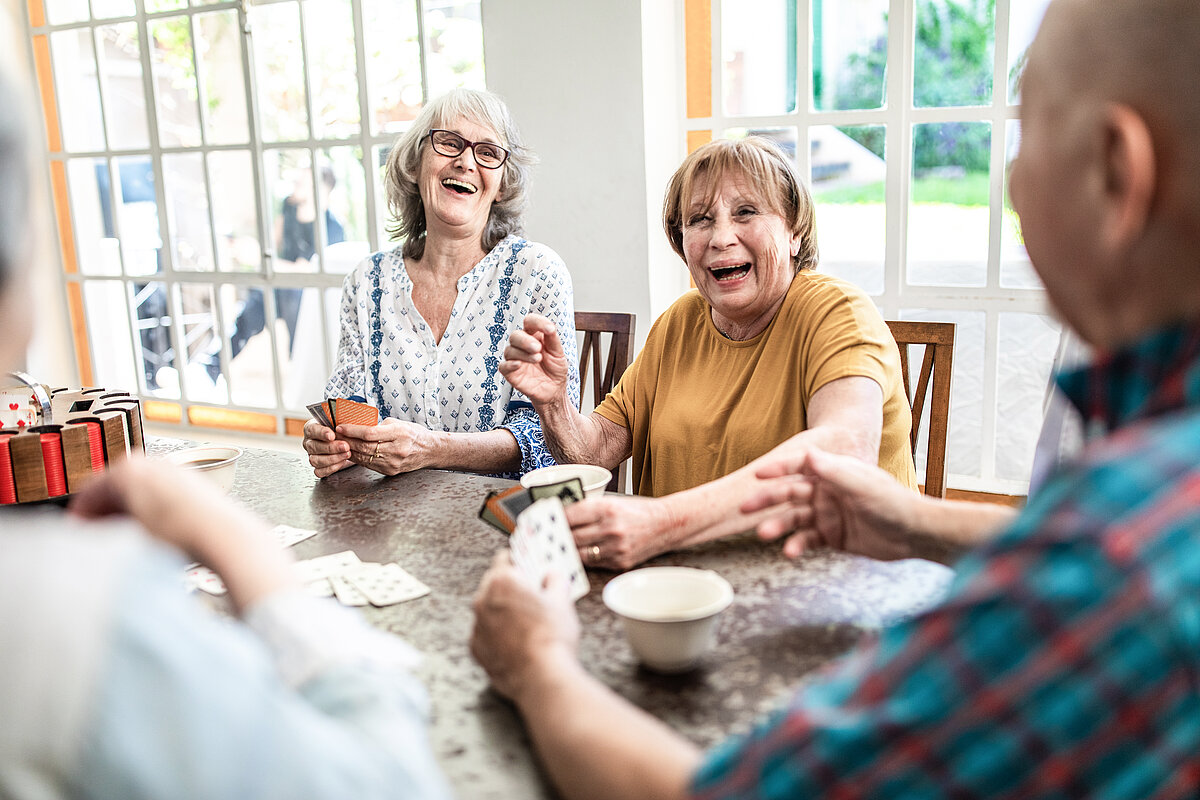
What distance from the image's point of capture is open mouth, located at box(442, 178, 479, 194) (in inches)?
88.9

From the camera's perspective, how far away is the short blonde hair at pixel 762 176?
1.80m

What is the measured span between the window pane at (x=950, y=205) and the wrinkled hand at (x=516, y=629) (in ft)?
7.01

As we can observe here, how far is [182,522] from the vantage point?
737 mm

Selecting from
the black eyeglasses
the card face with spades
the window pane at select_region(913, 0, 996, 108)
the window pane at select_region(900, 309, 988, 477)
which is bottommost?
the window pane at select_region(900, 309, 988, 477)

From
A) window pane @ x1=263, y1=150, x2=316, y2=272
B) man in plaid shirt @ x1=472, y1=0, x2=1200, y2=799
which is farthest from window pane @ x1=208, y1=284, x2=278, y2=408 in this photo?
man in plaid shirt @ x1=472, y1=0, x2=1200, y2=799

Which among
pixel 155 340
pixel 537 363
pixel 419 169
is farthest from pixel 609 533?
pixel 155 340

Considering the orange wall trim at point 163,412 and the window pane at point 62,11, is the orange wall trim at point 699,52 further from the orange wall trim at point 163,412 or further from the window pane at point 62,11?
the window pane at point 62,11

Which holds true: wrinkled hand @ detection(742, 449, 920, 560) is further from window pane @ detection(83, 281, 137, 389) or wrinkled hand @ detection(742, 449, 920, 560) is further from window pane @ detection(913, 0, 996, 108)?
window pane @ detection(83, 281, 137, 389)

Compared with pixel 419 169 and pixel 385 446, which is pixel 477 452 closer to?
pixel 385 446

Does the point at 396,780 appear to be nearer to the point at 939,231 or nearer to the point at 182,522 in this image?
the point at 182,522

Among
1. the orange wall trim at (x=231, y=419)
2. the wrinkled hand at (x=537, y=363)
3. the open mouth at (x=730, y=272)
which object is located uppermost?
the open mouth at (x=730, y=272)

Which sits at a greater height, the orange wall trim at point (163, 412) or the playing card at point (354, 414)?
the playing card at point (354, 414)

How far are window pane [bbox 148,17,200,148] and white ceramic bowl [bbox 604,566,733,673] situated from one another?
366 centimetres

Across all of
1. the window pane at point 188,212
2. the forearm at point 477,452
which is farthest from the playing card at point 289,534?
the window pane at point 188,212
